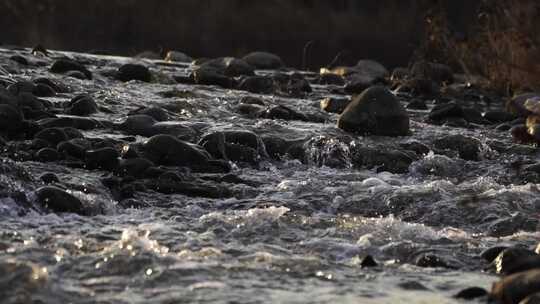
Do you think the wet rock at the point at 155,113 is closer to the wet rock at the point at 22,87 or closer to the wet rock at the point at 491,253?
the wet rock at the point at 22,87

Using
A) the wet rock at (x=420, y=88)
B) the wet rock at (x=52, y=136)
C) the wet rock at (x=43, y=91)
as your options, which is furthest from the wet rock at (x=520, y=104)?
the wet rock at (x=52, y=136)

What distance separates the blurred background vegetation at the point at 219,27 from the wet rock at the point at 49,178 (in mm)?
14384

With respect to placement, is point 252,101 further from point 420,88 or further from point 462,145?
point 420,88

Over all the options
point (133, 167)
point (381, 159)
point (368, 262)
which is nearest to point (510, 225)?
point (368, 262)

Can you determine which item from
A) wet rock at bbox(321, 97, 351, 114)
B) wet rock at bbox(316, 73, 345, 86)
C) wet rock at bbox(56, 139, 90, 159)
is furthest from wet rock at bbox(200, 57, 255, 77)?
wet rock at bbox(56, 139, 90, 159)

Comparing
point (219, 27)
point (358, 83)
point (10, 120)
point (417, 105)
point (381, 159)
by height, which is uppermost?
point (10, 120)

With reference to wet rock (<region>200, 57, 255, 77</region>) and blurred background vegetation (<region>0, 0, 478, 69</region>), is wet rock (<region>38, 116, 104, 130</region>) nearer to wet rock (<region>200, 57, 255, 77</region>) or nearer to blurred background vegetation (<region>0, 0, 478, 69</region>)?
wet rock (<region>200, 57, 255, 77</region>)

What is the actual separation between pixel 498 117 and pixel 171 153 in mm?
5460

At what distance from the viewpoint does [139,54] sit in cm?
1864

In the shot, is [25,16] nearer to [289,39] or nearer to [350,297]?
[289,39]

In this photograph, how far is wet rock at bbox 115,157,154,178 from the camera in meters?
5.96

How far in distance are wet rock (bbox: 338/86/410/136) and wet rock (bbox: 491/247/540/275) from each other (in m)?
4.39

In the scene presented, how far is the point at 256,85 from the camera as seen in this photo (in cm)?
1236

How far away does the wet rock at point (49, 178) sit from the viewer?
544 centimetres
